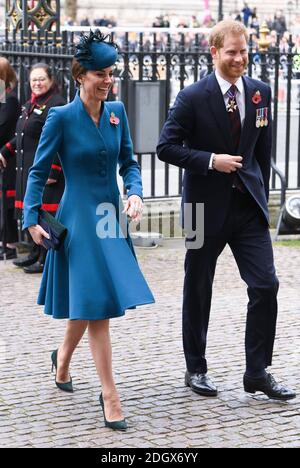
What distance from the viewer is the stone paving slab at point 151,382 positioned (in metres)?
5.52

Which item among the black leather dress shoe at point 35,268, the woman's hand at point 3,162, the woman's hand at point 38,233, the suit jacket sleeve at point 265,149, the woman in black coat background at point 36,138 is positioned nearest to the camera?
the woman's hand at point 38,233

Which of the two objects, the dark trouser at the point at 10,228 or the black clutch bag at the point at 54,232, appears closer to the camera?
the black clutch bag at the point at 54,232

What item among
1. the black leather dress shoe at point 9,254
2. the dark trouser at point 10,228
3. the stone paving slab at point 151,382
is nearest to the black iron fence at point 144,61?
the dark trouser at point 10,228

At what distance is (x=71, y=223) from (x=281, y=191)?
6.07 m

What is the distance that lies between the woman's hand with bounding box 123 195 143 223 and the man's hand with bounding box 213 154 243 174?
47 cm

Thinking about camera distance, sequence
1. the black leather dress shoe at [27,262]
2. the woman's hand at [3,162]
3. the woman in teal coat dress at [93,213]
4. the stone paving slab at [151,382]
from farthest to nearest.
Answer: the woman's hand at [3,162]
the black leather dress shoe at [27,262]
the woman in teal coat dress at [93,213]
the stone paving slab at [151,382]

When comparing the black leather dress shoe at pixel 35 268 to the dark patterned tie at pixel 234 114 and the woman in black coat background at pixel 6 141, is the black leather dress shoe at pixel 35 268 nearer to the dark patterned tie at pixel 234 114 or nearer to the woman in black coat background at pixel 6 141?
the woman in black coat background at pixel 6 141

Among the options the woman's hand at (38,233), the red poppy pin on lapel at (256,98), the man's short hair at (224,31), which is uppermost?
the man's short hair at (224,31)

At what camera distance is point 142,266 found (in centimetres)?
994

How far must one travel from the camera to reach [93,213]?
18.8 feet

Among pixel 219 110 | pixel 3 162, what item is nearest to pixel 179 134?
pixel 219 110

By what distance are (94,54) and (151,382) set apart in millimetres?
1857

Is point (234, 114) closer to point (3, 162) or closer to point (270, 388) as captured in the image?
point (270, 388)

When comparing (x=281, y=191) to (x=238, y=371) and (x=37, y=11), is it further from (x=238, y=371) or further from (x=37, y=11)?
(x=238, y=371)
